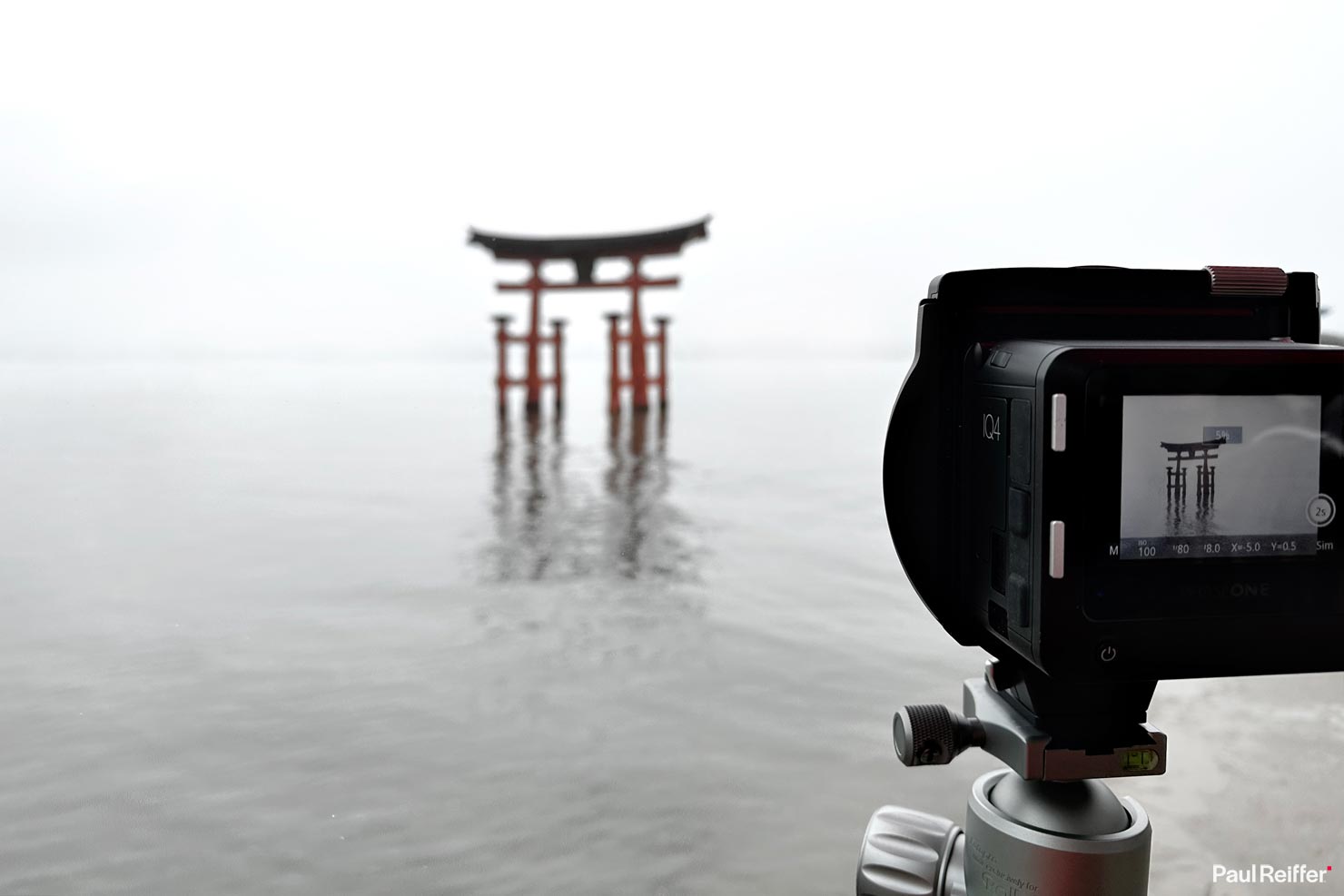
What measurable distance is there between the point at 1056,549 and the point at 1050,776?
20cm

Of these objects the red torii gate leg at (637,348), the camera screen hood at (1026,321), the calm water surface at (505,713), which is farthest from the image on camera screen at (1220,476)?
the red torii gate leg at (637,348)

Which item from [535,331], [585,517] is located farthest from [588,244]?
[585,517]

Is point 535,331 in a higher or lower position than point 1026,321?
higher

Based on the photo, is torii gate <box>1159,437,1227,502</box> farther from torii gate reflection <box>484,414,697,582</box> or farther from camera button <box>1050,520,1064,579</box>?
torii gate reflection <box>484,414,697,582</box>

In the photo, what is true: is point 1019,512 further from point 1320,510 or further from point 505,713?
point 505,713

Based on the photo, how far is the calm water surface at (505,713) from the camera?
173cm

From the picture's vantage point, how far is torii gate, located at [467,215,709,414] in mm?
11352

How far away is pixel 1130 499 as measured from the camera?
2.28 feet

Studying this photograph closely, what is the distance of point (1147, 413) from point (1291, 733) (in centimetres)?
199

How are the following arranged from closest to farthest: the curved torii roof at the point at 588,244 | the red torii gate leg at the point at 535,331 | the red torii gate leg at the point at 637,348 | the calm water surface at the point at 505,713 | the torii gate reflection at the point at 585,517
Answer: the calm water surface at the point at 505,713, the torii gate reflection at the point at 585,517, the curved torii roof at the point at 588,244, the red torii gate leg at the point at 637,348, the red torii gate leg at the point at 535,331

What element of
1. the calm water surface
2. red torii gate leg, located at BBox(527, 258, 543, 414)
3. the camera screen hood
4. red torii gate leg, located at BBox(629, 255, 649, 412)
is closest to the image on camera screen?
the camera screen hood

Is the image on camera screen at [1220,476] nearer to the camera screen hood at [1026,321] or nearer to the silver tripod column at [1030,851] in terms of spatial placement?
the camera screen hood at [1026,321]

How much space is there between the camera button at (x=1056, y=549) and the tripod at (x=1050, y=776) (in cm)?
14

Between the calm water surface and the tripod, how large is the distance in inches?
35.5
